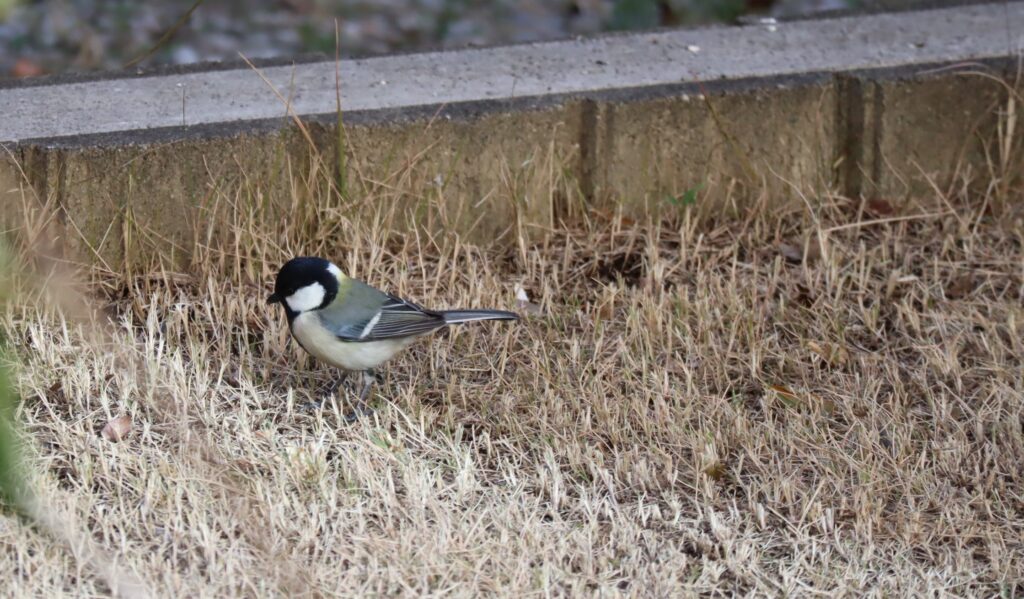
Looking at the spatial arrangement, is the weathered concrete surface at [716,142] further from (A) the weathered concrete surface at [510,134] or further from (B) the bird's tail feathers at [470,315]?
(B) the bird's tail feathers at [470,315]

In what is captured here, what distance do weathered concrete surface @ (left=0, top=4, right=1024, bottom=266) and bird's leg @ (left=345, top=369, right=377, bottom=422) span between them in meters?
0.74

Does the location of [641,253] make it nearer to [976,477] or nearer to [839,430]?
[839,430]

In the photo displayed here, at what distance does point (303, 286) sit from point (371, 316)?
216mm

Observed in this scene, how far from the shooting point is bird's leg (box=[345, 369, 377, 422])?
3.64 meters

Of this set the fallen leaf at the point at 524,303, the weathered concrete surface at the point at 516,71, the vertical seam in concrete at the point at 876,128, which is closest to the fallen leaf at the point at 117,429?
the weathered concrete surface at the point at 516,71

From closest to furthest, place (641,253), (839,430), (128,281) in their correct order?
(839,430) → (128,281) → (641,253)

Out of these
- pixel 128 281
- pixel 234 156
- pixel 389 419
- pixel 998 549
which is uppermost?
pixel 234 156

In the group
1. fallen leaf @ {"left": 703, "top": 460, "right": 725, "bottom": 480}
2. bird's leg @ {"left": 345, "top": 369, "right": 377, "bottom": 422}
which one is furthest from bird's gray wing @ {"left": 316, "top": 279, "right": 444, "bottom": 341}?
fallen leaf @ {"left": 703, "top": 460, "right": 725, "bottom": 480}

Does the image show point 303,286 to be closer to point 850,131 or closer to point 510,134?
point 510,134

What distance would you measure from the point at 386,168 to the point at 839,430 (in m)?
1.77

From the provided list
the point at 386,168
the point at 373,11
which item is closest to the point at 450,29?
the point at 373,11

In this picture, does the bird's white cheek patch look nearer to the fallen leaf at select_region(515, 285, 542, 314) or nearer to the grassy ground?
the grassy ground

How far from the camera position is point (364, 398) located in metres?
3.75

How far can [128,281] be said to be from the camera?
13.5 feet
